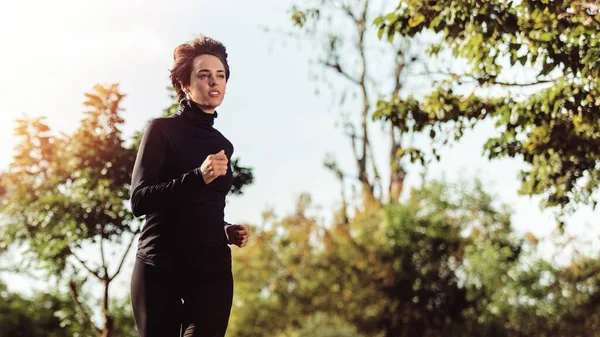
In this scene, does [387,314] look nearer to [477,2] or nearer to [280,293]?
[280,293]

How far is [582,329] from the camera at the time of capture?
74.8ft

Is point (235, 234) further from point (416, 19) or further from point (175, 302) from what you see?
point (416, 19)

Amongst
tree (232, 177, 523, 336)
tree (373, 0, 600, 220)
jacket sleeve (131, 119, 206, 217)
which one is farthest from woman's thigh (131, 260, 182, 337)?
tree (232, 177, 523, 336)

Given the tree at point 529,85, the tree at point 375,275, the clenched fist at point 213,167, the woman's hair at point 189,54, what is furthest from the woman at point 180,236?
the tree at point 375,275

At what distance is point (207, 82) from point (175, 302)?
3.92 ft

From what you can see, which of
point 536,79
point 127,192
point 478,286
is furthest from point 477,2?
point 478,286

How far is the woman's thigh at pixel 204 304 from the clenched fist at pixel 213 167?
21.4 inches

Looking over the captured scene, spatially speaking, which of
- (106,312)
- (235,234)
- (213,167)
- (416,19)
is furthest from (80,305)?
(213,167)

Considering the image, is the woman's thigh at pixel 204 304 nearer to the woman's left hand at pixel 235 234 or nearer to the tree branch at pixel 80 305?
the woman's left hand at pixel 235 234

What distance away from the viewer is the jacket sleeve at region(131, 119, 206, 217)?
4027mm

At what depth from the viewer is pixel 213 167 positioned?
3.93 m

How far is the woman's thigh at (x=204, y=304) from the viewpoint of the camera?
4117 mm

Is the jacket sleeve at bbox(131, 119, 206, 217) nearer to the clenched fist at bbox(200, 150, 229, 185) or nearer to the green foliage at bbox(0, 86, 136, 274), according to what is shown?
the clenched fist at bbox(200, 150, 229, 185)

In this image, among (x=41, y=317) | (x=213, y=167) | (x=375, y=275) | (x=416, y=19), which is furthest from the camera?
(x=375, y=275)
